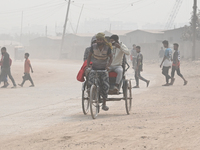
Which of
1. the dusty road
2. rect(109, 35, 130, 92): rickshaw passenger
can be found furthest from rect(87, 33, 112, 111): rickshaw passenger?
the dusty road

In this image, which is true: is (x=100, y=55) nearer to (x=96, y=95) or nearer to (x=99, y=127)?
(x=96, y=95)

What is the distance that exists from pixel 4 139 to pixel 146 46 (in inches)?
1888

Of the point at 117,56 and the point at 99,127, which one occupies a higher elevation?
the point at 117,56

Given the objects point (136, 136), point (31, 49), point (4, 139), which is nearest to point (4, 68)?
point (4, 139)

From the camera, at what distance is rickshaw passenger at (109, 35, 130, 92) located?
30.2 feet

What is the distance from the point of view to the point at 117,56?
9.42 metres

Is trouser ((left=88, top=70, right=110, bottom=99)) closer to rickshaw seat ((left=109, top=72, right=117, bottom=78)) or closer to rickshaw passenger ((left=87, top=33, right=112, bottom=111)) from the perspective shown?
rickshaw passenger ((left=87, top=33, right=112, bottom=111))

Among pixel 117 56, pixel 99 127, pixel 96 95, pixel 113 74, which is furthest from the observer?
pixel 117 56

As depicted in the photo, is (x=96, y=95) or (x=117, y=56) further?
(x=117, y=56)

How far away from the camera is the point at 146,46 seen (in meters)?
53.9

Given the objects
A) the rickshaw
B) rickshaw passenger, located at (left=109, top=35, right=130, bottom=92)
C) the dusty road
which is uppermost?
rickshaw passenger, located at (left=109, top=35, right=130, bottom=92)

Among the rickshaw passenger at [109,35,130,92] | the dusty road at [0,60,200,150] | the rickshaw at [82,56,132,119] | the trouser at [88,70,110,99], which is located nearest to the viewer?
the dusty road at [0,60,200,150]

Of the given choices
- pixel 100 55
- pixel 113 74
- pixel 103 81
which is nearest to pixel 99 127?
pixel 103 81

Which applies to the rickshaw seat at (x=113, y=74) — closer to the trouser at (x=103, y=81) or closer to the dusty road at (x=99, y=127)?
the trouser at (x=103, y=81)
